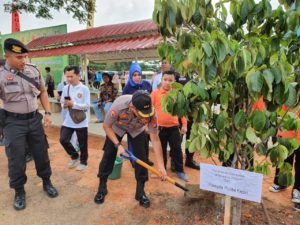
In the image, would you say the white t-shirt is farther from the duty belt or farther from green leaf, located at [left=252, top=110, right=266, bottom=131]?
green leaf, located at [left=252, top=110, right=266, bottom=131]

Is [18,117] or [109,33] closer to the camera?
[18,117]

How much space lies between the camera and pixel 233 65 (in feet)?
5.11

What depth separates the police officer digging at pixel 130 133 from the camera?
280 centimetres

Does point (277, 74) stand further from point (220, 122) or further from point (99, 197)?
point (99, 197)

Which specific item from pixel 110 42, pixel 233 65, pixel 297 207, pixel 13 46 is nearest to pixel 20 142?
pixel 13 46

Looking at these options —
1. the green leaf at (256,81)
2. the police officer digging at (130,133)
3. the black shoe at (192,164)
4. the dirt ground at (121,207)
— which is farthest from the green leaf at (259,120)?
the black shoe at (192,164)

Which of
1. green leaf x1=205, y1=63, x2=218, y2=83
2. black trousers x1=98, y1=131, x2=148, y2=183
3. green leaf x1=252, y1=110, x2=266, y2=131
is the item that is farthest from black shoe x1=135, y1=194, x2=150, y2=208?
green leaf x1=205, y1=63, x2=218, y2=83

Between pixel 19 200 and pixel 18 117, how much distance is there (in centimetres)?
97

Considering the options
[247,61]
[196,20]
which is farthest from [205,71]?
[196,20]

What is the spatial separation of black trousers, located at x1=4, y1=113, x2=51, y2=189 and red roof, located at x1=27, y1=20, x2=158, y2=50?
5.11 metres

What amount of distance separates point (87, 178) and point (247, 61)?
3.20 meters

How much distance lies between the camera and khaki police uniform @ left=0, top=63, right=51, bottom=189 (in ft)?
10.0

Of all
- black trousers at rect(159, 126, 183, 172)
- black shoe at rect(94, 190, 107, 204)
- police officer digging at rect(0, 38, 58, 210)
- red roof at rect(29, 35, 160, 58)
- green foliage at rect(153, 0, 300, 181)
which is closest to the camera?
green foliage at rect(153, 0, 300, 181)

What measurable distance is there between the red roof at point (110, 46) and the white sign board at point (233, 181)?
4810 millimetres
